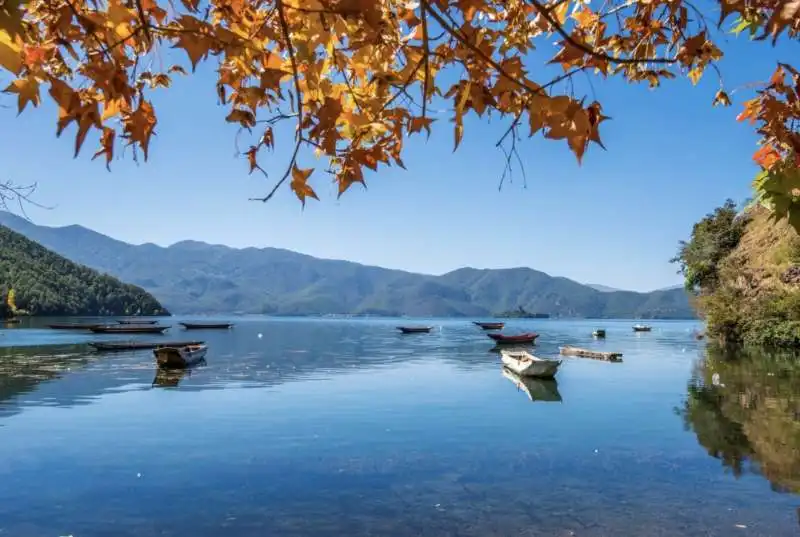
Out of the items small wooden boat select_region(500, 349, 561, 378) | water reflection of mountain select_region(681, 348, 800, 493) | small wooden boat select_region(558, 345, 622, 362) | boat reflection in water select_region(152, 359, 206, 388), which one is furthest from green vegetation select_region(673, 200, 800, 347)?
boat reflection in water select_region(152, 359, 206, 388)

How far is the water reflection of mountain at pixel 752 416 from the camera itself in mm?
16422

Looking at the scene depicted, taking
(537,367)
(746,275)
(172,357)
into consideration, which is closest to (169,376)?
(172,357)

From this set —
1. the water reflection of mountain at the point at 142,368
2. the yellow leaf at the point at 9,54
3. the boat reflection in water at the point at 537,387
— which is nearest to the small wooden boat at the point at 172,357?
the water reflection of mountain at the point at 142,368

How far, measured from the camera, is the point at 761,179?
2691mm

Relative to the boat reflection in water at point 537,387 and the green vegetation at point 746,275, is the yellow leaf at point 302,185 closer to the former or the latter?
the boat reflection in water at point 537,387

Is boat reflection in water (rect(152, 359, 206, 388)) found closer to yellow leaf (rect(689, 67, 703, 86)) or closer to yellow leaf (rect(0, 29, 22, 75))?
yellow leaf (rect(689, 67, 703, 86))

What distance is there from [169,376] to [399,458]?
87.2 ft

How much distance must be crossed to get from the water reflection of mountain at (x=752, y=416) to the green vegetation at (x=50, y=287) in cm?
14932

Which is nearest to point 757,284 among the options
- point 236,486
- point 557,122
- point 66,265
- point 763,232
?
point 763,232

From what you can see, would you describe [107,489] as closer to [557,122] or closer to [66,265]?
[557,122]

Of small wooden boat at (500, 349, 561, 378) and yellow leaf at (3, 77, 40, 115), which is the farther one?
small wooden boat at (500, 349, 561, 378)

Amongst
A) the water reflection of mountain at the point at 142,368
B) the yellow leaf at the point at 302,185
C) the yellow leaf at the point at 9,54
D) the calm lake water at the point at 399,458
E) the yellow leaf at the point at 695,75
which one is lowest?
the water reflection of mountain at the point at 142,368

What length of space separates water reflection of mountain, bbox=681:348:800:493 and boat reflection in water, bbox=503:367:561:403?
659 centimetres

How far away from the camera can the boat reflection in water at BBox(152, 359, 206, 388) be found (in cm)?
3519
